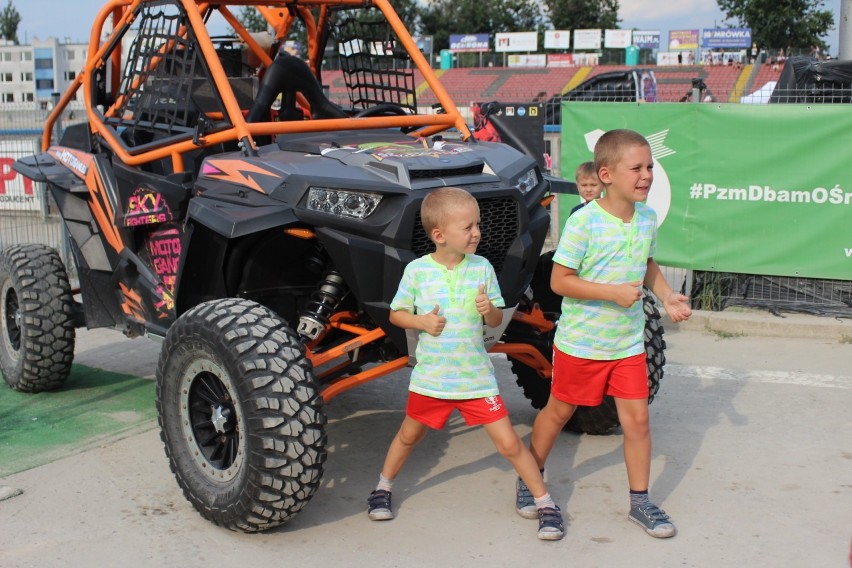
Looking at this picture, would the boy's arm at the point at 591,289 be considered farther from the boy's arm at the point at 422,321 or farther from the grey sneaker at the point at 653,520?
the grey sneaker at the point at 653,520

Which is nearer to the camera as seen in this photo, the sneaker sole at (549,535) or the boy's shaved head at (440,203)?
the boy's shaved head at (440,203)

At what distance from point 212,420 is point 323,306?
68cm

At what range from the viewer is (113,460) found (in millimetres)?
5426

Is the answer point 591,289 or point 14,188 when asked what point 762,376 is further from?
point 14,188

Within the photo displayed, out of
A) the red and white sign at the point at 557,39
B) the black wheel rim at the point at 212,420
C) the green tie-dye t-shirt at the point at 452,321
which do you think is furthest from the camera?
the red and white sign at the point at 557,39

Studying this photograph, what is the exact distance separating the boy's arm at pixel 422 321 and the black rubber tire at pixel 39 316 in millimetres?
2987

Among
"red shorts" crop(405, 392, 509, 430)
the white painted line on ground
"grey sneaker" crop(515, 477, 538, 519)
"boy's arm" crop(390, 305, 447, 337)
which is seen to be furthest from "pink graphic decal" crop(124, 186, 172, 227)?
the white painted line on ground

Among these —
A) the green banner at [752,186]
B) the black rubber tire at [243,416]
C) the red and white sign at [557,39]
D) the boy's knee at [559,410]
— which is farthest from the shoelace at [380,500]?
the red and white sign at [557,39]

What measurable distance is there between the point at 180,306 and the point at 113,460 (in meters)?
0.92

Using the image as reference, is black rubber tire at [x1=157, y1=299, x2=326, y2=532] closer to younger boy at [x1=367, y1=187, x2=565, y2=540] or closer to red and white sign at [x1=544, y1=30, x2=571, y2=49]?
younger boy at [x1=367, y1=187, x2=565, y2=540]

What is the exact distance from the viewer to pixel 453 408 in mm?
Answer: 4352

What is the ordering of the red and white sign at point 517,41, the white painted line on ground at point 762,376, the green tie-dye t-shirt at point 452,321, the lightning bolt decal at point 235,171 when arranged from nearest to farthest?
1. the green tie-dye t-shirt at point 452,321
2. the lightning bolt decal at point 235,171
3. the white painted line on ground at point 762,376
4. the red and white sign at point 517,41

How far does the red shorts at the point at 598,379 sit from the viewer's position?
437 centimetres

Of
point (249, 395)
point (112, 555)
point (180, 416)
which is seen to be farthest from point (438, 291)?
point (112, 555)
